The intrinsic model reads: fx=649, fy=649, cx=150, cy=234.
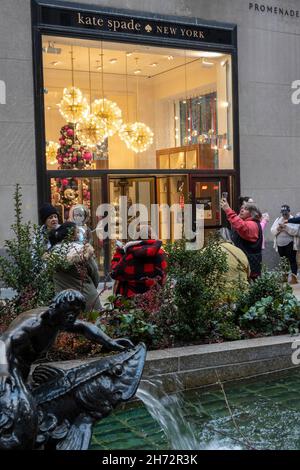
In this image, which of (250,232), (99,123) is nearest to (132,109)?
(99,123)

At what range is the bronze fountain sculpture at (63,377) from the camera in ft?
13.0

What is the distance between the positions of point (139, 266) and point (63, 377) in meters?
2.86

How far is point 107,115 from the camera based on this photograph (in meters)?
13.5

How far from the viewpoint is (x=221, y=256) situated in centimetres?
680

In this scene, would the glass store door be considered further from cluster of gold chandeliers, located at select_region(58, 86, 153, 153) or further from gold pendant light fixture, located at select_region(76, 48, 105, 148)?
gold pendant light fixture, located at select_region(76, 48, 105, 148)

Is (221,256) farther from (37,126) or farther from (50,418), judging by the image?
(37,126)

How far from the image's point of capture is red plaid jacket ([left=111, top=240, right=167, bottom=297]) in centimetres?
696

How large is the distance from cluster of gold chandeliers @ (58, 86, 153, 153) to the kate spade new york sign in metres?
1.33

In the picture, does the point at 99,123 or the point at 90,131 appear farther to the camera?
the point at 99,123

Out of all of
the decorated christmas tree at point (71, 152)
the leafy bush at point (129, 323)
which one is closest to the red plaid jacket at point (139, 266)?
the leafy bush at point (129, 323)

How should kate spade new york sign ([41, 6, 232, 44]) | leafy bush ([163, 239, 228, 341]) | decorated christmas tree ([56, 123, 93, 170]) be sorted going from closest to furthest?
leafy bush ([163, 239, 228, 341]), kate spade new york sign ([41, 6, 232, 44]), decorated christmas tree ([56, 123, 93, 170])

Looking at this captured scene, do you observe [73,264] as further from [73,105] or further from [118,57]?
[118,57]

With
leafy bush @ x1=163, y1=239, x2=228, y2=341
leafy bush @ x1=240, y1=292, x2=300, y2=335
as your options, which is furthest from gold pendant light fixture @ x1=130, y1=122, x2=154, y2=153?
leafy bush @ x1=240, y1=292, x2=300, y2=335

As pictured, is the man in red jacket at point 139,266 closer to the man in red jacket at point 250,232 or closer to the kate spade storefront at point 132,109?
the man in red jacket at point 250,232
